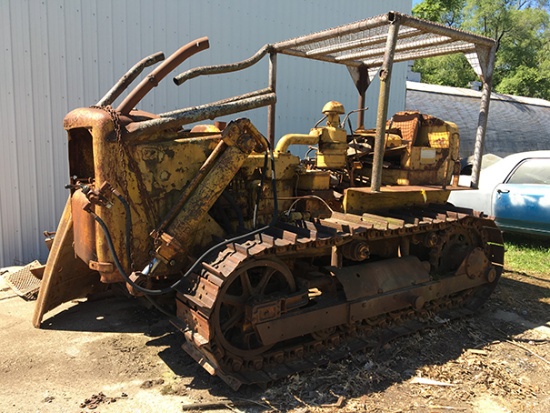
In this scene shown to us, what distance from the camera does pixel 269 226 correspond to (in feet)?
13.6

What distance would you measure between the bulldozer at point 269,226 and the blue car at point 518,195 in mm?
3135

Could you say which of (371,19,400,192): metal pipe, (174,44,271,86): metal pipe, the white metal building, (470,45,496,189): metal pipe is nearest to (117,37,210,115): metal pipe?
(174,44,271,86): metal pipe

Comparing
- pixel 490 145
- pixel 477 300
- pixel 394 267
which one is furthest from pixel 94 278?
pixel 490 145

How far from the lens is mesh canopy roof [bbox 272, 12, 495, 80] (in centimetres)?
462

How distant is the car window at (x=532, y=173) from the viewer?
8.80 meters

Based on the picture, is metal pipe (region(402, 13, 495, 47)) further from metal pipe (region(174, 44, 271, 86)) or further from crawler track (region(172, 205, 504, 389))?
crawler track (region(172, 205, 504, 389))

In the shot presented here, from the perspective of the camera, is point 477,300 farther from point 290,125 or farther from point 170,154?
point 290,125

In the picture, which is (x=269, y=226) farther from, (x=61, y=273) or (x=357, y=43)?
(x=357, y=43)

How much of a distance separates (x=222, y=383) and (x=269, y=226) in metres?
1.38

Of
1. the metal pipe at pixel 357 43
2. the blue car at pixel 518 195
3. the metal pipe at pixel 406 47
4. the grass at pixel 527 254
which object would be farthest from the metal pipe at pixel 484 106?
the blue car at pixel 518 195

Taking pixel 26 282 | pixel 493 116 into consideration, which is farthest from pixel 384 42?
pixel 493 116

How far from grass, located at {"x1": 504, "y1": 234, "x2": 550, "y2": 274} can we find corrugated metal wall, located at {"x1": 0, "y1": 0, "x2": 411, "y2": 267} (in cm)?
569

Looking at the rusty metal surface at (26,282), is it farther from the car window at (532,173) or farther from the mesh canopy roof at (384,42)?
the car window at (532,173)

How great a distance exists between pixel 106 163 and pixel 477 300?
4682 mm
